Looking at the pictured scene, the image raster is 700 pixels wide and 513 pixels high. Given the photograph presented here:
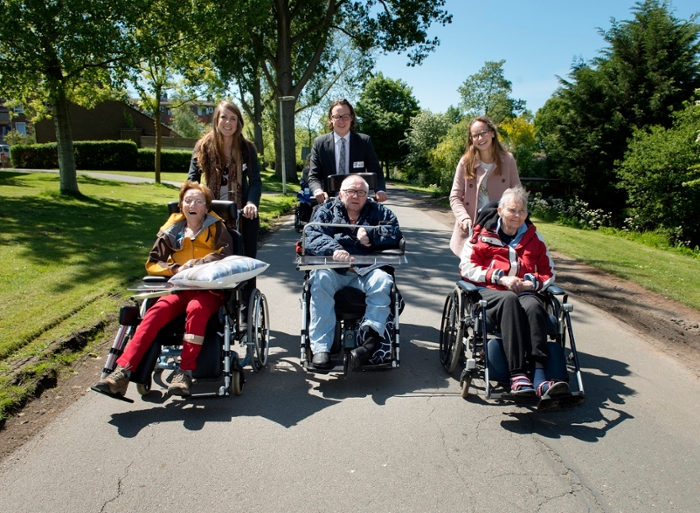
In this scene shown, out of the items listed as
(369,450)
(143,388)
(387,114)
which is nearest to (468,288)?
(369,450)

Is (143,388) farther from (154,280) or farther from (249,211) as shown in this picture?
(249,211)

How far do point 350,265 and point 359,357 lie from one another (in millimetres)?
818

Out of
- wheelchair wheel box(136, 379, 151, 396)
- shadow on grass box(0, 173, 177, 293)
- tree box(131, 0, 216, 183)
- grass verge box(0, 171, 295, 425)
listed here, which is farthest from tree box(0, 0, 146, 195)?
wheelchair wheel box(136, 379, 151, 396)

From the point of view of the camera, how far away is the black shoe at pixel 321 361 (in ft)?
13.9

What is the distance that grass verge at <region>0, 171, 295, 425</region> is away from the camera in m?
4.59

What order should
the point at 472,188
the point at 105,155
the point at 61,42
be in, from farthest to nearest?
the point at 105,155 < the point at 61,42 < the point at 472,188

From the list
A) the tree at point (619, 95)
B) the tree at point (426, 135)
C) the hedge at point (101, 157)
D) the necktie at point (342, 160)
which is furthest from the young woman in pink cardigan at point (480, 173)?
the hedge at point (101, 157)

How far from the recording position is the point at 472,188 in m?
5.48

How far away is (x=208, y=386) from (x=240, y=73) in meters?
28.1

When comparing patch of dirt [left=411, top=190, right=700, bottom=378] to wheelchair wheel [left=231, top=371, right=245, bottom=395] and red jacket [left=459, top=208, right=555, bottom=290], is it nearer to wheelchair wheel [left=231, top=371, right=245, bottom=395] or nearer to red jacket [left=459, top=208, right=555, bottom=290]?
red jacket [left=459, top=208, right=555, bottom=290]

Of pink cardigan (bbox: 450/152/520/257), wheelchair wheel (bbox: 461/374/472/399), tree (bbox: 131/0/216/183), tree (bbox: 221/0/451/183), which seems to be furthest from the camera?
tree (bbox: 221/0/451/183)

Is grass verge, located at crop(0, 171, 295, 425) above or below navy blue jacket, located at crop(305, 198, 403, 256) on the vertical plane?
below

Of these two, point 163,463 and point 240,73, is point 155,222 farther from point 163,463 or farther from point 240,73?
point 240,73

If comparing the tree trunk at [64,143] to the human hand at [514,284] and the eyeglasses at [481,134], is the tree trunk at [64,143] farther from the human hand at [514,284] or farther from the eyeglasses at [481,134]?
the human hand at [514,284]
